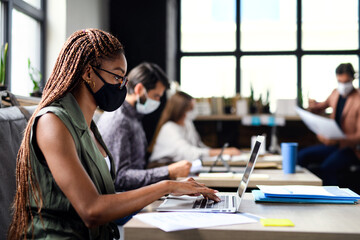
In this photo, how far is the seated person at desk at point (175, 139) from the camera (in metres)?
3.63

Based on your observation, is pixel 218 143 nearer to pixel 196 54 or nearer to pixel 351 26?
pixel 196 54

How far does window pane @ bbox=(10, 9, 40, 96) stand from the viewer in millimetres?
3672

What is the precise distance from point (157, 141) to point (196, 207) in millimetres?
2380

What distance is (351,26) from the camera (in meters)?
6.19

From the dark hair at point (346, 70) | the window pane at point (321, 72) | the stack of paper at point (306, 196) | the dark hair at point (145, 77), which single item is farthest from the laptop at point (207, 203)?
the window pane at point (321, 72)

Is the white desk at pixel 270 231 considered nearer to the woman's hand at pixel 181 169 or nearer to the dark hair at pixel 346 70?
the woman's hand at pixel 181 169

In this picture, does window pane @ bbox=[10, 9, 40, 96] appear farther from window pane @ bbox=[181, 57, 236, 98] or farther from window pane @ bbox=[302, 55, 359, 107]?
window pane @ bbox=[302, 55, 359, 107]

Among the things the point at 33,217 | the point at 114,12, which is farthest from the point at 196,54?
the point at 33,217

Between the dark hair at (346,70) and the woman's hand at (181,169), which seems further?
the dark hair at (346,70)

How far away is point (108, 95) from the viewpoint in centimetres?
156

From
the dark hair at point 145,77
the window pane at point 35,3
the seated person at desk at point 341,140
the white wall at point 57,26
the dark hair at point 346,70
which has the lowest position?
the seated person at desk at point 341,140

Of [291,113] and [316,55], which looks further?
[316,55]

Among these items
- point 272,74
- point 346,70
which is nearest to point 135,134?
point 346,70

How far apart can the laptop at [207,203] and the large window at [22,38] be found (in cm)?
230
